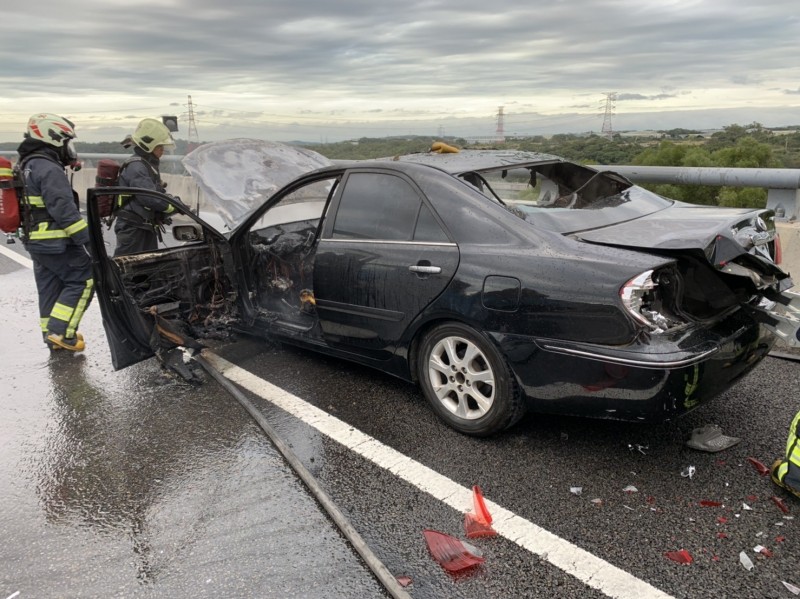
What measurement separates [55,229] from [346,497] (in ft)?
12.3

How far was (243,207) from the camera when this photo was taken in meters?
5.40

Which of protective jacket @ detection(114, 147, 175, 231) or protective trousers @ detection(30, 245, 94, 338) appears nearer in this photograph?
protective trousers @ detection(30, 245, 94, 338)

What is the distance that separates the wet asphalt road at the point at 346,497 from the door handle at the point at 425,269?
903mm

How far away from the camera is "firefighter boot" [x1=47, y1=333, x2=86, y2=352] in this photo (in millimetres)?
5266

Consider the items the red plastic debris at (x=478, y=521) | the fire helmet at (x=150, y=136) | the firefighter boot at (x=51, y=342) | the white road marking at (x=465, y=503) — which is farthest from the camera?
the fire helmet at (x=150, y=136)

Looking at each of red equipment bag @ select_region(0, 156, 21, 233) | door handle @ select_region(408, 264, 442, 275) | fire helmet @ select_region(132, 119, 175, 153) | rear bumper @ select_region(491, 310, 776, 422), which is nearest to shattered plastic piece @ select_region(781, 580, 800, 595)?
rear bumper @ select_region(491, 310, 776, 422)

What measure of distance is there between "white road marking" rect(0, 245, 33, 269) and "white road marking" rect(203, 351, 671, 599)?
6.14m

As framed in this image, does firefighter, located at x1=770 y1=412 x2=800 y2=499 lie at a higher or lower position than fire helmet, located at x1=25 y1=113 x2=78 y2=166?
lower

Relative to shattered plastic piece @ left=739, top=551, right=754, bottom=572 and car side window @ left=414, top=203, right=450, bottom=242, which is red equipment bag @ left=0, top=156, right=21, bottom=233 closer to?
car side window @ left=414, top=203, right=450, bottom=242

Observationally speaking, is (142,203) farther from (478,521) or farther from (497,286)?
(478,521)

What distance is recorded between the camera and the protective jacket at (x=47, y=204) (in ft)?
16.7

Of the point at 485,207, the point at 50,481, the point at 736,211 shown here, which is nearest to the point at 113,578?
the point at 50,481

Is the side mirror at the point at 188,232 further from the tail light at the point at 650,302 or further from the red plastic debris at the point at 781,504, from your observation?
the red plastic debris at the point at 781,504

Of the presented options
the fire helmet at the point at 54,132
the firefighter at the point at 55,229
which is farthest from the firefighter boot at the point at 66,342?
the fire helmet at the point at 54,132
